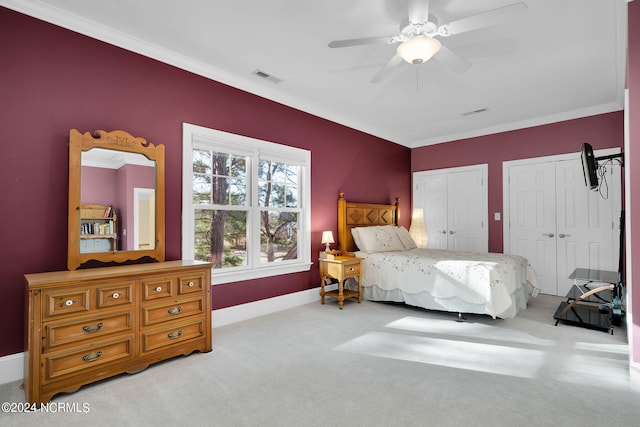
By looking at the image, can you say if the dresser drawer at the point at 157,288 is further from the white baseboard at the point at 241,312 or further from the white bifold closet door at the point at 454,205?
the white bifold closet door at the point at 454,205

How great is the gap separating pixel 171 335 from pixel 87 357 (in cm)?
56

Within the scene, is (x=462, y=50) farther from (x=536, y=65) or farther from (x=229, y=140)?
(x=229, y=140)

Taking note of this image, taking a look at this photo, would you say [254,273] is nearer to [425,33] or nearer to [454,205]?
[425,33]

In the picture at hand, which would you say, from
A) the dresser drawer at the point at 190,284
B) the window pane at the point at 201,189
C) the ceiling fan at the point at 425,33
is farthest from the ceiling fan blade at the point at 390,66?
the dresser drawer at the point at 190,284

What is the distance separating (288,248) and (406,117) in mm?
2785

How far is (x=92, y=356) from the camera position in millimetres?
2225

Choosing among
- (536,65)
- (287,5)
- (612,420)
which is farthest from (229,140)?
(612,420)

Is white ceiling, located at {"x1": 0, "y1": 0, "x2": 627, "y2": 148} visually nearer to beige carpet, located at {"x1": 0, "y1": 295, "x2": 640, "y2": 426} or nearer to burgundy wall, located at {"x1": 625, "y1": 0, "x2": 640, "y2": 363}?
burgundy wall, located at {"x1": 625, "y1": 0, "x2": 640, "y2": 363}

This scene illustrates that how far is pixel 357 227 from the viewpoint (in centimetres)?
520

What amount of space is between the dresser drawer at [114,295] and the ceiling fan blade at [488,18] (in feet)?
9.75

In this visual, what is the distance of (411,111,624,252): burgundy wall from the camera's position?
4.67m

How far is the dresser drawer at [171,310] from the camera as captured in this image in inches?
97.9

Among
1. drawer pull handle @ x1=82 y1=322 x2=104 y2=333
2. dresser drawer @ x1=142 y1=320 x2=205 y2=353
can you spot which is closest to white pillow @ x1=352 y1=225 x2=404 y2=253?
dresser drawer @ x1=142 y1=320 x2=205 y2=353

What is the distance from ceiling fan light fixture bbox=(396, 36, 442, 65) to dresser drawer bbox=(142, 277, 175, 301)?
2557 mm
